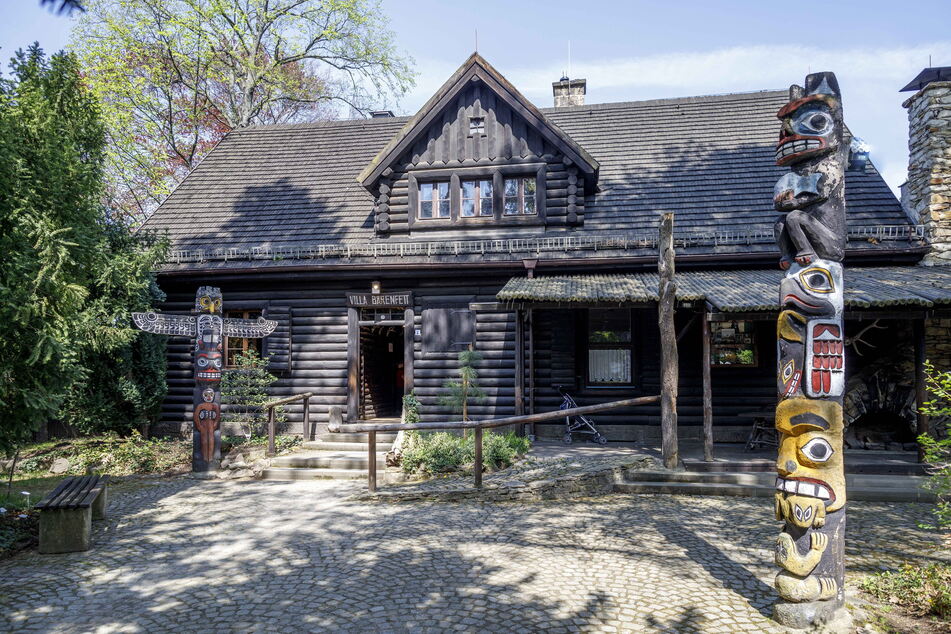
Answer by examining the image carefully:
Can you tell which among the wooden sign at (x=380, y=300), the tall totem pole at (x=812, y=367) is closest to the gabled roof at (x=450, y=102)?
the wooden sign at (x=380, y=300)

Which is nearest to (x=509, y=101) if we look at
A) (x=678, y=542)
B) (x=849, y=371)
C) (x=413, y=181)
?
(x=413, y=181)

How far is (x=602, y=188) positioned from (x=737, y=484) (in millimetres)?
7684

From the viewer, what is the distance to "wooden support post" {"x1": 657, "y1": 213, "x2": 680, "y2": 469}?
8883mm

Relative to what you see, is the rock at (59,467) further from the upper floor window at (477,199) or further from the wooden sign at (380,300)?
the upper floor window at (477,199)

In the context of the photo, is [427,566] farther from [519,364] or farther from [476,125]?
[476,125]

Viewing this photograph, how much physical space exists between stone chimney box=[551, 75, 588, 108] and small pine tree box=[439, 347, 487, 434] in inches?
401

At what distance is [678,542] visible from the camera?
20.4 feet

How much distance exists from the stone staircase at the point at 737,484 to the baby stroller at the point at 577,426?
110 inches

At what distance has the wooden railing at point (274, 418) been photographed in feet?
34.9

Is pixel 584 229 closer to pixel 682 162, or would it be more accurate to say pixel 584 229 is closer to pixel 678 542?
pixel 682 162

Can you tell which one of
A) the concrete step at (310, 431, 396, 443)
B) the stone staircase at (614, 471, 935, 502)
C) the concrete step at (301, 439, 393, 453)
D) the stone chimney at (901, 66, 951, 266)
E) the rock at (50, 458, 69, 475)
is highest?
the stone chimney at (901, 66, 951, 266)

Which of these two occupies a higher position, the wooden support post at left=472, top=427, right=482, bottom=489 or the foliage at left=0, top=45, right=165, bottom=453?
the foliage at left=0, top=45, right=165, bottom=453

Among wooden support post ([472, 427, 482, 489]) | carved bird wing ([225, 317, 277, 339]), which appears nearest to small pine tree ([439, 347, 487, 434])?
wooden support post ([472, 427, 482, 489])

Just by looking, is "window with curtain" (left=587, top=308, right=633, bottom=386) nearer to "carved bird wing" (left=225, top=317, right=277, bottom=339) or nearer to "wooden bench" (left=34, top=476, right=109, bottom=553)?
"carved bird wing" (left=225, top=317, right=277, bottom=339)
